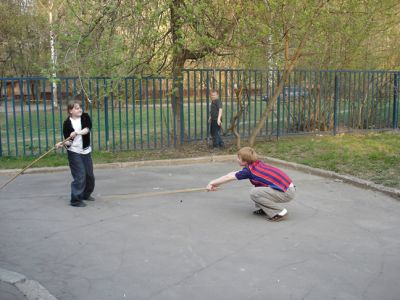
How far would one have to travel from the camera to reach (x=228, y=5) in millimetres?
11078

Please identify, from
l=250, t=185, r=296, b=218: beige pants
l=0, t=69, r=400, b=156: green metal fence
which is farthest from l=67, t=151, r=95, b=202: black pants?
l=0, t=69, r=400, b=156: green metal fence

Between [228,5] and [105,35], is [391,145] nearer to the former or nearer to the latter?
[228,5]

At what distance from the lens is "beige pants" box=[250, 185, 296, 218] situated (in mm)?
6508

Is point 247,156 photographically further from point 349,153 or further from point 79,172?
point 349,153

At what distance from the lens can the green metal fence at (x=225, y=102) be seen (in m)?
11.3

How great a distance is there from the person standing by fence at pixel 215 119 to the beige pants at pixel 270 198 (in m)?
5.58

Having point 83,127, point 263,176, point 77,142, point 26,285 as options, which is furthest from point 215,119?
point 26,285

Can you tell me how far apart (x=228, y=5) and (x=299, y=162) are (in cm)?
377

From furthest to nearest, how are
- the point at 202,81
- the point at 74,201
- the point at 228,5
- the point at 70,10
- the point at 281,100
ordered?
the point at 281,100 < the point at 202,81 < the point at 228,5 < the point at 70,10 < the point at 74,201

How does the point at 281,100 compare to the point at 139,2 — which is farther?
the point at 281,100

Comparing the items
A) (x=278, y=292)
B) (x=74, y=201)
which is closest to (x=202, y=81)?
(x=74, y=201)

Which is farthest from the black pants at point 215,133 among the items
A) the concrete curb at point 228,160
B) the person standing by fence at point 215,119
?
the concrete curb at point 228,160

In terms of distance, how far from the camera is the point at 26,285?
4480 millimetres

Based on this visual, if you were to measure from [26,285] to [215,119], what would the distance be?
8096 millimetres
